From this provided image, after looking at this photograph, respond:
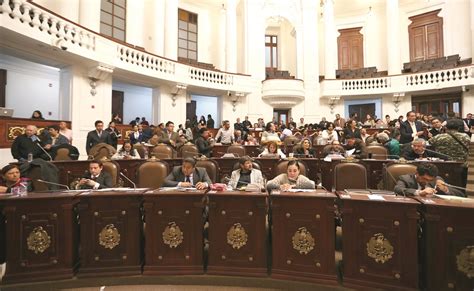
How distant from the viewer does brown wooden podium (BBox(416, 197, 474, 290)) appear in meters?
2.15

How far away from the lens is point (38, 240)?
103 inches

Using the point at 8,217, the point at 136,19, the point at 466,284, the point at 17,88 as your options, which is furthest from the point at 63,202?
the point at 136,19

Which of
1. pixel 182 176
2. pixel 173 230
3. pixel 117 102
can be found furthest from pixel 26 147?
pixel 117 102

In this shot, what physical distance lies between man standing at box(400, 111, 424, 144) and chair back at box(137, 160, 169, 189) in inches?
198

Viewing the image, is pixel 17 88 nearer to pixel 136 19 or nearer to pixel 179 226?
pixel 136 19

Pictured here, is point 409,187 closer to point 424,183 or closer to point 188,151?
point 424,183

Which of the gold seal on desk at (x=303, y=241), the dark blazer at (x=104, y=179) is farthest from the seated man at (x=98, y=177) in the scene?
the gold seal on desk at (x=303, y=241)

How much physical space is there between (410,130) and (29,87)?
1260cm

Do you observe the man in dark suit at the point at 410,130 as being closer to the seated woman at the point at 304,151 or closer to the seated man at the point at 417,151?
the seated man at the point at 417,151

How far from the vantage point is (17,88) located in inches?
409

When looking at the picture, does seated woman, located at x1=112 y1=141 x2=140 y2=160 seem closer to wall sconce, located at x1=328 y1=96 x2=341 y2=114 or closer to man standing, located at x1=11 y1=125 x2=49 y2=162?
man standing, located at x1=11 y1=125 x2=49 y2=162

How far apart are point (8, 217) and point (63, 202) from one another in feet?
1.57

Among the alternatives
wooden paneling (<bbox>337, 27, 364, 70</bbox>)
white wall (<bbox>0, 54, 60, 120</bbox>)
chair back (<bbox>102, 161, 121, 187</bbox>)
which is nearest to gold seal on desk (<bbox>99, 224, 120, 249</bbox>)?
chair back (<bbox>102, 161, 121, 187</bbox>)

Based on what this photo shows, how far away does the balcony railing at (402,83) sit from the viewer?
39.9 ft
